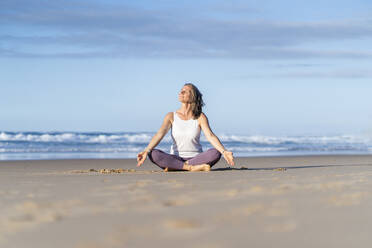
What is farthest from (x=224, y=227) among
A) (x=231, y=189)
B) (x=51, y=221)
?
(x=231, y=189)

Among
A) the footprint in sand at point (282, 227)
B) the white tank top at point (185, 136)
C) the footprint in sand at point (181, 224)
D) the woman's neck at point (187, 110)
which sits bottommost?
the footprint in sand at point (181, 224)

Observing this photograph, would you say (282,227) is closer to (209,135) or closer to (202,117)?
(209,135)

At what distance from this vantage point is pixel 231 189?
187 inches

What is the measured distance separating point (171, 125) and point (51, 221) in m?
5.40

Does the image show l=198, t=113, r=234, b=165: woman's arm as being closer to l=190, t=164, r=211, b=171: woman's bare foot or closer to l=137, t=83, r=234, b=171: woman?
l=137, t=83, r=234, b=171: woman

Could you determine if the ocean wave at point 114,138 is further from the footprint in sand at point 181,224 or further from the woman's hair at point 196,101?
the footprint in sand at point 181,224

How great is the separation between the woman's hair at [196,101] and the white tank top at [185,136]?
145 millimetres

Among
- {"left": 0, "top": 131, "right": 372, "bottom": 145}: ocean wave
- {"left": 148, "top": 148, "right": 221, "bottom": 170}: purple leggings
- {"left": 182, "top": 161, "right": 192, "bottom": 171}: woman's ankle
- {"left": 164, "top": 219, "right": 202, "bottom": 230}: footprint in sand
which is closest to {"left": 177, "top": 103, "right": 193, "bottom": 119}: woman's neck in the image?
{"left": 148, "top": 148, "right": 221, "bottom": 170}: purple leggings

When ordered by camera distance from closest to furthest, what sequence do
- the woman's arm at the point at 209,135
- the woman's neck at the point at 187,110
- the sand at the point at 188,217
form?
the sand at the point at 188,217 < the woman's arm at the point at 209,135 < the woman's neck at the point at 187,110

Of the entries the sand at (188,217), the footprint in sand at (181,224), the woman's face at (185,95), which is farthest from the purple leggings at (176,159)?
the footprint in sand at (181,224)

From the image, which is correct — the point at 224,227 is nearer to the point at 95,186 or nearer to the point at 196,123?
the point at 95,186

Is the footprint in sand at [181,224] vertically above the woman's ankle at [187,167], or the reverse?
the footprint in sand at [181,224]

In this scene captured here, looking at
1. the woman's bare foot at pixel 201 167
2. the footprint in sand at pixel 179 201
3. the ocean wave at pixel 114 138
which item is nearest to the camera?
the footprint in sand at pixel 179 201

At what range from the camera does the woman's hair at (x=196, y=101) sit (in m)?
8.27
